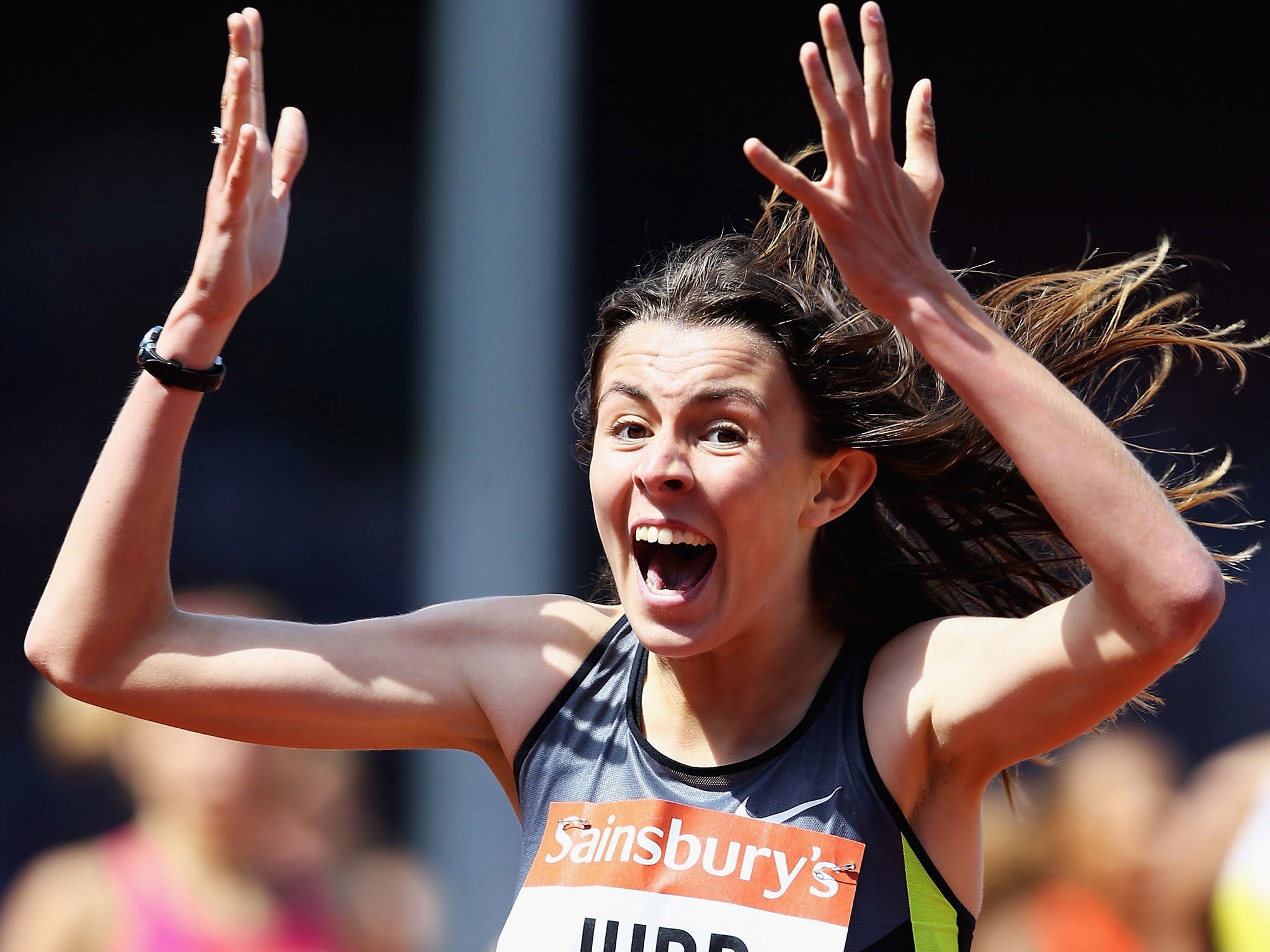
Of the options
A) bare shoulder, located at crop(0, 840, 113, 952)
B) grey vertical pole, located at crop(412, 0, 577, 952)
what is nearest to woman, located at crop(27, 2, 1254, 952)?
bare shoulder, located at crop(0, 840, 113, 952)

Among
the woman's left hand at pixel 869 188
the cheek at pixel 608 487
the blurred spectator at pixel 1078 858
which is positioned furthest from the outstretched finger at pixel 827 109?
the blurred spectator at pixel 1078 858

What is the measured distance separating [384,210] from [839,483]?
2884mm

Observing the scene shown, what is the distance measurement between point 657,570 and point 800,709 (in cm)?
27

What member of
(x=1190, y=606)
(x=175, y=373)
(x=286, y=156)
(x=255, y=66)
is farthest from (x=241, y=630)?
(x=1190, y=606)

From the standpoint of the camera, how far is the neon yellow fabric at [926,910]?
1.87 metres

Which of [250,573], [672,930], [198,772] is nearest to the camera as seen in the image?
[672,930]

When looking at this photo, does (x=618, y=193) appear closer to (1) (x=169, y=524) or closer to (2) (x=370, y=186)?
(2) (x=370, y=186)

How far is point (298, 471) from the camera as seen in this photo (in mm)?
4602

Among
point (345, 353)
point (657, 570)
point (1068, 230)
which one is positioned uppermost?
point (1068, 230)

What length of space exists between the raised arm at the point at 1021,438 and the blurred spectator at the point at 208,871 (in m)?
1.94

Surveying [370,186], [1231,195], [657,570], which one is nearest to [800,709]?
[657,570]

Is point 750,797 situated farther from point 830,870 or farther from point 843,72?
point 843,72

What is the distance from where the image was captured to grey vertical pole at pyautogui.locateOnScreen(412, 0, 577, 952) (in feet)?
14.2

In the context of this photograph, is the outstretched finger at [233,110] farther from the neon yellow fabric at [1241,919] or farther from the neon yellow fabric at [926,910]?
the neon yellow fabric at [1241,919]
